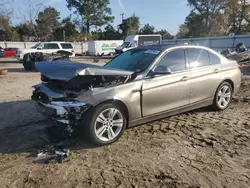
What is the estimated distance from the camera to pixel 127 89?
4355 millimetres

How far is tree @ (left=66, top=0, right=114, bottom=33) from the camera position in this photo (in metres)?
56.2

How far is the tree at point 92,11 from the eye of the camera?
56188 millimetres

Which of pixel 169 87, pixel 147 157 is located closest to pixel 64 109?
pixel 147 157

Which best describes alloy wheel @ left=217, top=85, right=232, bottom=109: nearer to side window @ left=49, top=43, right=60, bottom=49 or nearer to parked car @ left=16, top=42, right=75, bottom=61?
parked car @ left=16, top=42, right=75, bottom=61

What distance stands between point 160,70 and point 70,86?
162 cm

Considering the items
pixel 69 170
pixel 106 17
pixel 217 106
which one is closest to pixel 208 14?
pixel 106 17

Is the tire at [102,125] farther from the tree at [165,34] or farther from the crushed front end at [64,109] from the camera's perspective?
the tree at [165,34]

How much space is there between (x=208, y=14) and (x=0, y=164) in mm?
53782

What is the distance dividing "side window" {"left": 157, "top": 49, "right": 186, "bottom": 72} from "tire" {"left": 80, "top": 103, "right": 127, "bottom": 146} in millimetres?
Answer: 1355

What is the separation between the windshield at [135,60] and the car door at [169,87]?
0.72ft

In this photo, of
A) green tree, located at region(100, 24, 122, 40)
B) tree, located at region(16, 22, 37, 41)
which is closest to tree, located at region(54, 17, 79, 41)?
tree, located at region(16, 22, 37, 41)

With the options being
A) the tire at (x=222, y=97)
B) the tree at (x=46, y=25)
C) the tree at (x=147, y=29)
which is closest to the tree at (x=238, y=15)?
the tree at (x=147, y=29)

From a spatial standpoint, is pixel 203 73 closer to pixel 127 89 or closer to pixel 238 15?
pixel 127 89

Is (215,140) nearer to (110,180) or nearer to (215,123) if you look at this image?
(215,123)
